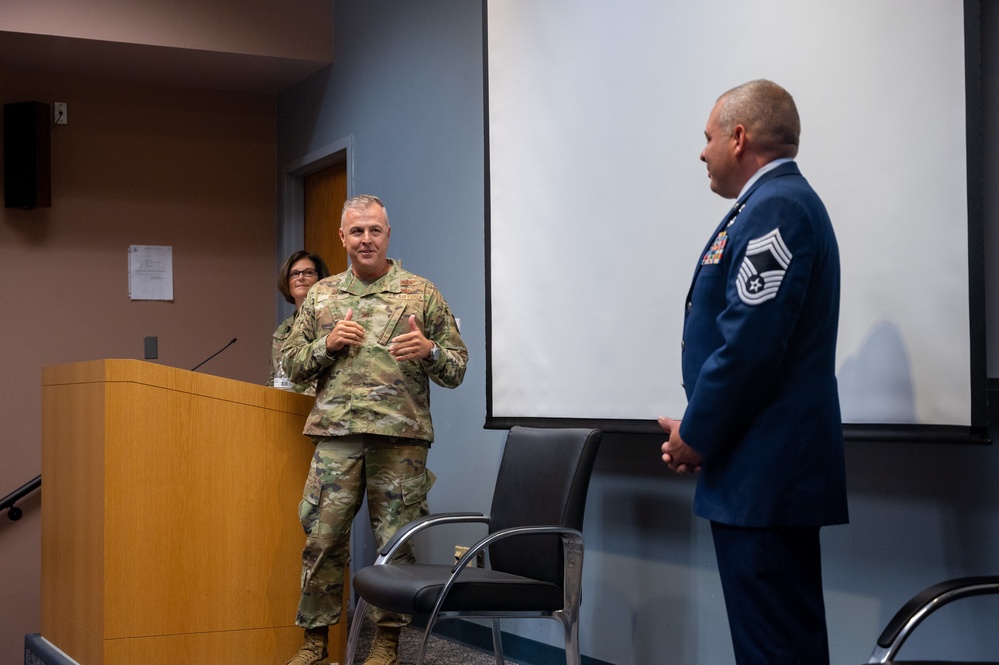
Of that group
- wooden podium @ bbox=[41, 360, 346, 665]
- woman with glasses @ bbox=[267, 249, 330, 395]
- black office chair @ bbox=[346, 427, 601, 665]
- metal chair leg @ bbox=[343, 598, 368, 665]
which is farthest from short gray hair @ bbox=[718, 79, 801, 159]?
woman with glasses @ bbox=[267, 249, 330, 395]

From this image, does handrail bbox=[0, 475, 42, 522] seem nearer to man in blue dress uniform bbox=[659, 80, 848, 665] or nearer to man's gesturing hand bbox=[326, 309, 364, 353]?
man's gesturing hand bbox=[326, 309, 364, 353]

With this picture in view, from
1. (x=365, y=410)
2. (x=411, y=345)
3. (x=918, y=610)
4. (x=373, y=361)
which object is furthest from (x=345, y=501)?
(x=918, y=610)

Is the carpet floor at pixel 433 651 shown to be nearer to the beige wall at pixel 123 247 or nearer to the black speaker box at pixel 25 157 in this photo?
the beige wall at pixel 123 247

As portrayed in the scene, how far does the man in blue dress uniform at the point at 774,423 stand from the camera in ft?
6.01

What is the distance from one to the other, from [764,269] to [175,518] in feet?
7.09

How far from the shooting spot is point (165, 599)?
3.23m

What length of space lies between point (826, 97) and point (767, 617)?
49.5 inches

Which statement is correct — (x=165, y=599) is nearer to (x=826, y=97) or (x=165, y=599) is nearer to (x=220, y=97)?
(x=826, y=97)

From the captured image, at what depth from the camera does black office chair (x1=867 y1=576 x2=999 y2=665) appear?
5.16 ft

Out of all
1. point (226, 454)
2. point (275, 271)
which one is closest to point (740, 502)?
point (226, 454)

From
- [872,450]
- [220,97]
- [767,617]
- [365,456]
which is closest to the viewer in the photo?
[767,617]

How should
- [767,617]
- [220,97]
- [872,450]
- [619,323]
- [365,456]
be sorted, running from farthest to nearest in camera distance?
1. [220,97]
2. [365,456]
3. [619,323]
4. [872,450]
5. [767,617]

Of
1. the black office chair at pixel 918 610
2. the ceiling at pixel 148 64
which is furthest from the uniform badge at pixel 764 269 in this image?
the ceiling at pixel 148 64

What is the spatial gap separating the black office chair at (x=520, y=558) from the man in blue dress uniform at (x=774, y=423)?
73 centimetres
